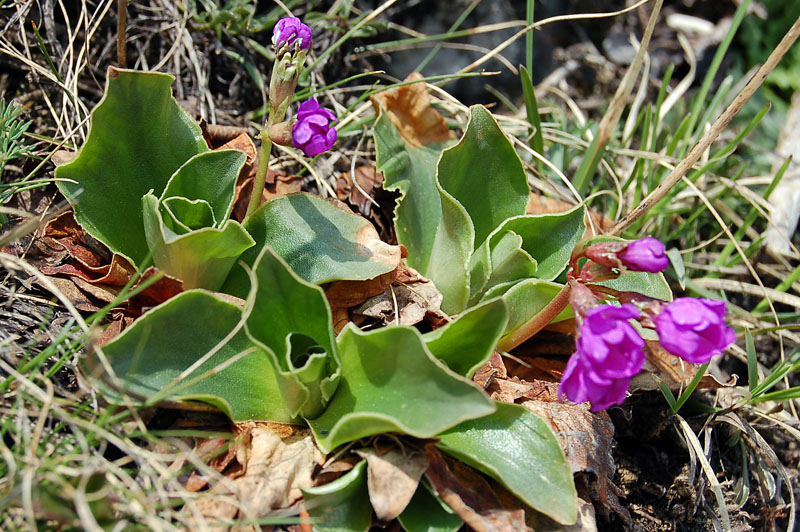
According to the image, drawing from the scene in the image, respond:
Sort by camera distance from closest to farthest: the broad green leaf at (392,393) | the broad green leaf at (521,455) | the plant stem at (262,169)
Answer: the broad green leaf at (392,393), the broad green leaf at (521,455), the plant stem at (262,169)

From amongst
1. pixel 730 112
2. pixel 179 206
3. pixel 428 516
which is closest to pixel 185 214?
pixel 179 206

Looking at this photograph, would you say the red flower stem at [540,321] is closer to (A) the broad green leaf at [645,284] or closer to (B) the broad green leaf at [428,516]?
(A) the broad green leaf at [645,284]

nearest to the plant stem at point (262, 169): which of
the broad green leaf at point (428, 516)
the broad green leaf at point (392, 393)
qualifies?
the broad green leaf at point (392, 393)

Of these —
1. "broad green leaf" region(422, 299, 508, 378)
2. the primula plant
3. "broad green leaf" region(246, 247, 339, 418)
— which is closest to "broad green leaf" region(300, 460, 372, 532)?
the primula plant

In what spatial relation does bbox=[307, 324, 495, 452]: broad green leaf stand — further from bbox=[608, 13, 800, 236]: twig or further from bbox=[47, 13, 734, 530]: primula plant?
bbox=[608, 13, 800, 236]: twig

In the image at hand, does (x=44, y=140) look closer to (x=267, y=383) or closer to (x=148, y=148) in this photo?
(x=148, y=148)

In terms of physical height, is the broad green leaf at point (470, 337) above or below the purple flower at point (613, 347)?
below
